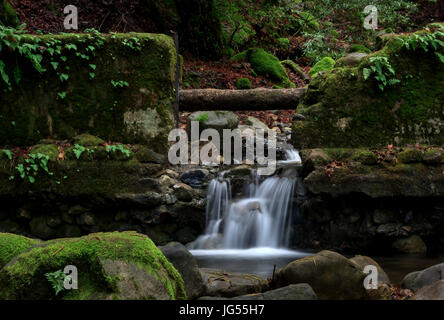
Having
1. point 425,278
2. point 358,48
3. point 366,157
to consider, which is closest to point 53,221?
point 366,157

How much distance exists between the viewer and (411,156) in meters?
7.40

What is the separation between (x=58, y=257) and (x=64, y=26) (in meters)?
12.8

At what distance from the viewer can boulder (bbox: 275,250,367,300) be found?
4668mm

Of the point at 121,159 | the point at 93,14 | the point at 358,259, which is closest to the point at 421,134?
the point at 358,259

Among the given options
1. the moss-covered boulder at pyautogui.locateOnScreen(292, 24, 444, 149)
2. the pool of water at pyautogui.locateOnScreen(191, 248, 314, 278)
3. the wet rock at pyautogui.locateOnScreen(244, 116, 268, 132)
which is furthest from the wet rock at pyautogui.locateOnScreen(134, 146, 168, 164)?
the wet rock at pyautogui.locateOnScreen(244, 116, 268, 132)

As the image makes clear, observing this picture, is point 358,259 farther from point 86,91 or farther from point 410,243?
point 86,91

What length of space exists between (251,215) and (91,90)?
13.1ft

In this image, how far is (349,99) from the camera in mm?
8227

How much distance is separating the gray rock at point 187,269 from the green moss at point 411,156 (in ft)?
15.6

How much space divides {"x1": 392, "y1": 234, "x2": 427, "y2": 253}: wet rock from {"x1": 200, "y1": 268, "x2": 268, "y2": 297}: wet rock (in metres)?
3.20

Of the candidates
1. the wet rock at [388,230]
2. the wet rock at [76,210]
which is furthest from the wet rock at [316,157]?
the wet rock at [76,210]

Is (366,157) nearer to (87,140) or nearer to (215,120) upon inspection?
(215,120)

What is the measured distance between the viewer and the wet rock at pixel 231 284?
15.8ft

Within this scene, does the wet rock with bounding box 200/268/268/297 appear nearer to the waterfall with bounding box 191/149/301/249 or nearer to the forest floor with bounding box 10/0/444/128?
the waterfall with bounding box 191/149/301/249
